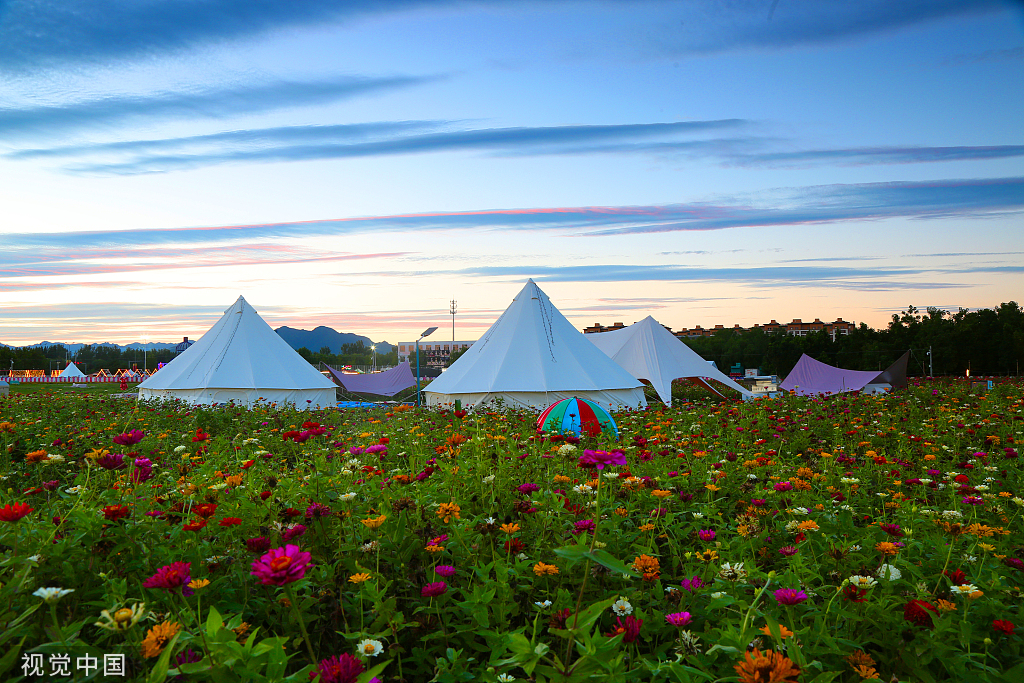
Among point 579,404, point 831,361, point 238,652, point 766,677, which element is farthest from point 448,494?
point 831,361

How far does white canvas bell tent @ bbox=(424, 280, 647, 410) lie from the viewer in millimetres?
12445

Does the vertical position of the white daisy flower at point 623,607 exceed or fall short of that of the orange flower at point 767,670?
it falls short

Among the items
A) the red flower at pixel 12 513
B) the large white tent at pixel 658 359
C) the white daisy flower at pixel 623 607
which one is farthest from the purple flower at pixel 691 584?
the large white tent at pixel 658 359

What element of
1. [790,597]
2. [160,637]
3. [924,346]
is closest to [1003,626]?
[790,597]

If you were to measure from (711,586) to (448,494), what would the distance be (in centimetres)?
122

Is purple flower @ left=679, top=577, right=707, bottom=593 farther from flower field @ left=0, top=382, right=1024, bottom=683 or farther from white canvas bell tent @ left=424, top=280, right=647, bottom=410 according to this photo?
white canvas bell tent @ left=424, top=280, right=647, bottom=410

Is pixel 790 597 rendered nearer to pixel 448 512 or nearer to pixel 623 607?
pixel 623 607

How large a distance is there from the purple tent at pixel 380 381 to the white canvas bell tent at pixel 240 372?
14.6 feet

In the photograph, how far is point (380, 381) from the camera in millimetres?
22406

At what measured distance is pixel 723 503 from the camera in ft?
10.7

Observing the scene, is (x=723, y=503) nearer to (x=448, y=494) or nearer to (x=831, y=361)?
(x=448, y=494)

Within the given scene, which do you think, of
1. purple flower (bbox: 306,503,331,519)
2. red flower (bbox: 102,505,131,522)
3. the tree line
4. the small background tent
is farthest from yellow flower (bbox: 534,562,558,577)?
the tree line

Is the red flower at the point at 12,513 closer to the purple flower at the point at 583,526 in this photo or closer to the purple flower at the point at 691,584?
the purple flower at the point at 583,526

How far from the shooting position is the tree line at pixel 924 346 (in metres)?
42.4
